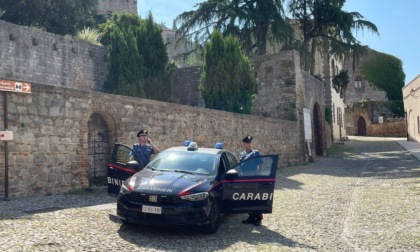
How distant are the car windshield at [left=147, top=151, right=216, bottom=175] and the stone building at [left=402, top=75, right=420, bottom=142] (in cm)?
2774

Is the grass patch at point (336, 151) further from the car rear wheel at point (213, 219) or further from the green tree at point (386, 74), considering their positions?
the green tree at point (386, 74)

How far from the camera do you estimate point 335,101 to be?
38250mm

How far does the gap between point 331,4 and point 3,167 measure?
25.8m

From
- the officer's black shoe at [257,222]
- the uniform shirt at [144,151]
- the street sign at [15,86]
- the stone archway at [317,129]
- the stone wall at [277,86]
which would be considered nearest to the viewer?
the officer's black shoe at [257,222]

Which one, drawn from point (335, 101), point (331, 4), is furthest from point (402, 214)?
point (335, 101)

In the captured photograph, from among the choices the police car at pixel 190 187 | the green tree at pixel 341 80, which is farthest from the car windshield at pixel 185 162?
the green tree at pixel 341 80

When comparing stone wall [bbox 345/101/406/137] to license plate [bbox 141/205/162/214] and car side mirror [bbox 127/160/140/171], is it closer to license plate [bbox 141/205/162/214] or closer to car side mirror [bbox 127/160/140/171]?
car side mirror [bbox 127/160/140/171]

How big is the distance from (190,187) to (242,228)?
1.48m

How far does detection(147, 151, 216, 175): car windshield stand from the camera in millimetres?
7081

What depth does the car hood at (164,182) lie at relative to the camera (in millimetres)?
6070

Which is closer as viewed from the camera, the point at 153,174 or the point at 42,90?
the point at 153,174

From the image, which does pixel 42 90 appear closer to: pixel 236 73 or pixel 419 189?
pixel 419 189

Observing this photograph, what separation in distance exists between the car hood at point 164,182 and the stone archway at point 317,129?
2135cm

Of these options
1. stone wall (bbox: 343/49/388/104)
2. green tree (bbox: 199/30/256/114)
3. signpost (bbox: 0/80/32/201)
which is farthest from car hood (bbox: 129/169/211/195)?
stone wall (bbox: 343/49/388/104)
